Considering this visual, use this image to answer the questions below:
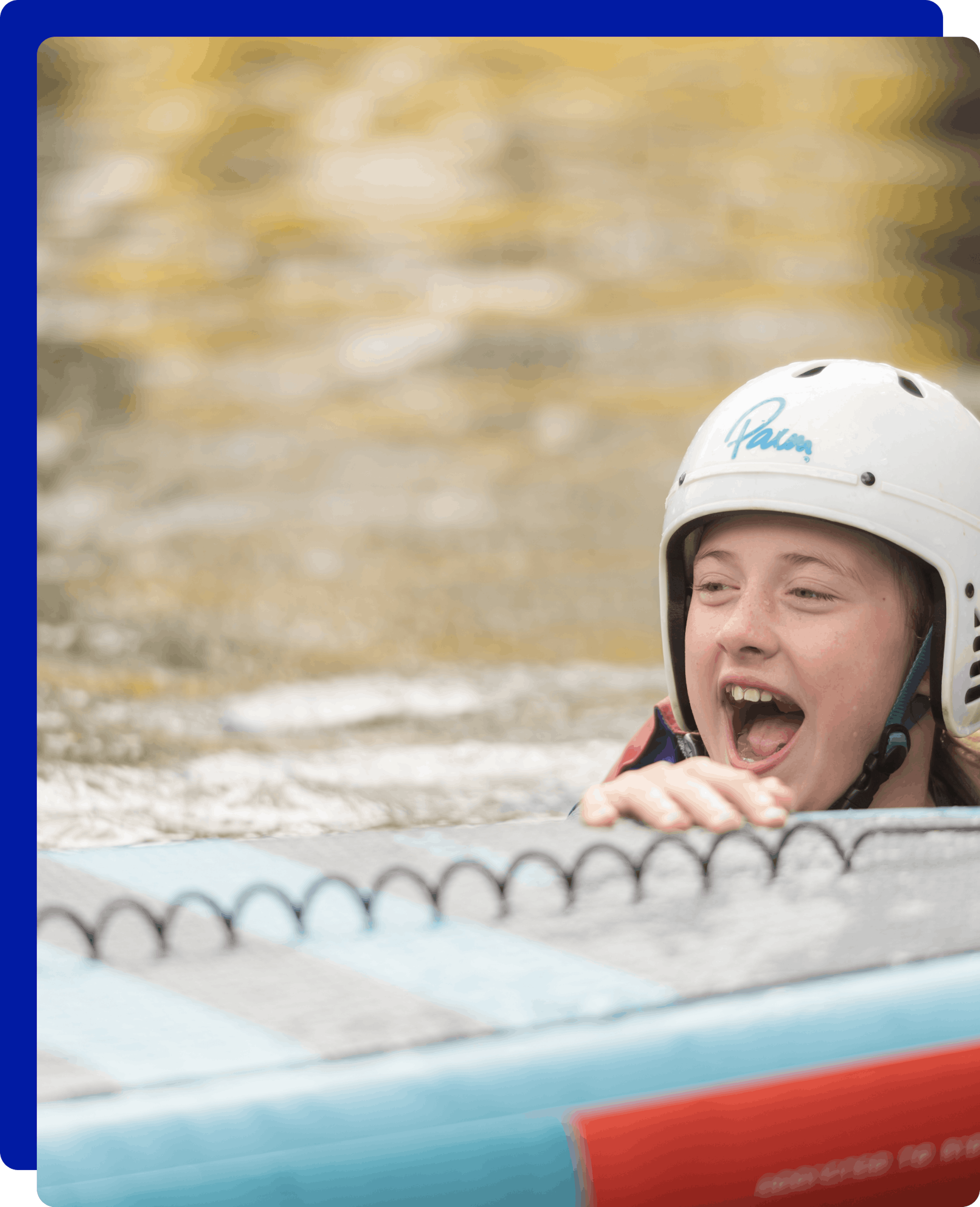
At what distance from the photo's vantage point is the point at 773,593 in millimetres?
1025

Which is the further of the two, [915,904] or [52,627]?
[52,627]

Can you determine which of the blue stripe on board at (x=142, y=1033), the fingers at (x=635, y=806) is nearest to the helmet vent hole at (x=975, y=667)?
the fingers at (x=635, y=806)

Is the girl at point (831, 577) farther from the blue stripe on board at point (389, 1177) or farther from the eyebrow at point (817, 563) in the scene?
the blue stripe on board at point (389, 1177)

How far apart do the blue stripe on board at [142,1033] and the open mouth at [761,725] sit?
1.89ft

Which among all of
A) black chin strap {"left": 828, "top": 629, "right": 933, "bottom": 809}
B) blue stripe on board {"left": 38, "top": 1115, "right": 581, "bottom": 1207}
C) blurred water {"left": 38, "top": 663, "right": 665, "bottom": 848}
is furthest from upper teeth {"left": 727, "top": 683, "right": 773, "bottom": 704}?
blurred water {"left": 38, "top": 663, "right": 665, "bottom": 848}

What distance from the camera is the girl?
100 centimetres

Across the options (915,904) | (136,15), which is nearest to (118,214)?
(136,15)

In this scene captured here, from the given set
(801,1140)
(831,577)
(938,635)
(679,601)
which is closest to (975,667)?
(938,635)

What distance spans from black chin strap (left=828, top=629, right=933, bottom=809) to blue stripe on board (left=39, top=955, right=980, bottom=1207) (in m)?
0.34

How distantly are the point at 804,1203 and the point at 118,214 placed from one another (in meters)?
3.12

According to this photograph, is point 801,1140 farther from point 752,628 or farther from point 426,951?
point 752,628

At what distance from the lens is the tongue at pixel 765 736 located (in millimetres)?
1075

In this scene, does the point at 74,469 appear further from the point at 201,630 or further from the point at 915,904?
the point at 915,904

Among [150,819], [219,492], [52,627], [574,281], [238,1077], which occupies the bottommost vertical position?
[150,819]
